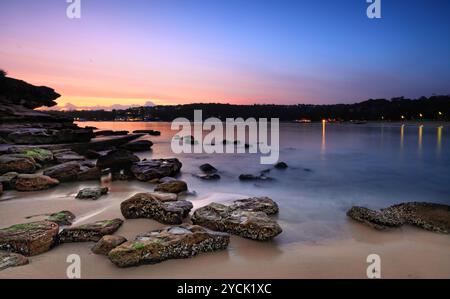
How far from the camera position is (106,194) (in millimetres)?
6715

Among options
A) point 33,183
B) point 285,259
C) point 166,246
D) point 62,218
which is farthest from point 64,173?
point 285,259

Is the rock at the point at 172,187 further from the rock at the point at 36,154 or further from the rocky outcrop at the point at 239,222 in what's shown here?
the rock at the point at 36,154

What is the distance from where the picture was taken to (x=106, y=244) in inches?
136

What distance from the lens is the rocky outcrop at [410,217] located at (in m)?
4.73

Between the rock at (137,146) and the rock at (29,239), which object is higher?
the rock at (137,146)

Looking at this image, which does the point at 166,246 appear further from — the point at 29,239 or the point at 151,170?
the point at 151,170

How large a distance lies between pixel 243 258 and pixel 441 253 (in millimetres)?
2958

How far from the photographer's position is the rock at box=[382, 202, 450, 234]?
185 inches

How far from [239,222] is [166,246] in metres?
1.36

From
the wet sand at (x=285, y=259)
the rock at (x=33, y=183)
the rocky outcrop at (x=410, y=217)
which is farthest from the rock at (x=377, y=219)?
the rock at (x=33, y=183)

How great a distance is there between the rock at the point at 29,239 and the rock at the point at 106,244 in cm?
65
